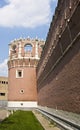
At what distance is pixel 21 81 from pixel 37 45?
5090 mm

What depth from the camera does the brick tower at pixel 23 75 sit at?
38.8 m

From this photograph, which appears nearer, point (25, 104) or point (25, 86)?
point (25, 104)

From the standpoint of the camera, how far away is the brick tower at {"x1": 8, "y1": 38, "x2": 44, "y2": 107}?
38781mm

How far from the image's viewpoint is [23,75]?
39.2m

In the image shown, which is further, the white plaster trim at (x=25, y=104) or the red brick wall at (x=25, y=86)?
the red brick wall at (x=25, y=86)

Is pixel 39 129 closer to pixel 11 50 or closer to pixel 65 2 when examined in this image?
pixel 65 2

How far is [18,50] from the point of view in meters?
40.1

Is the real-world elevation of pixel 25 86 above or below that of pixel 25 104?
above

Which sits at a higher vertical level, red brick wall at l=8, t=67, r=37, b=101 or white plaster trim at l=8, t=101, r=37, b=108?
red brick wall at l=8, t=67, r=37, b=101

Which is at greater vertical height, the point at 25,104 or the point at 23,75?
the point at 23,75

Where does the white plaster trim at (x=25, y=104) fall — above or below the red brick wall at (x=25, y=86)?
below

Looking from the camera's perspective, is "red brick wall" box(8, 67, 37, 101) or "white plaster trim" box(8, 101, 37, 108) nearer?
"white plaster trim" box(8, 101, 37, 108)

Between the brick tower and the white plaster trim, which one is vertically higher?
the brick tower

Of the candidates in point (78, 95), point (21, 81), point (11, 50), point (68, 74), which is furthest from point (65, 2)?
point (11, 50)
